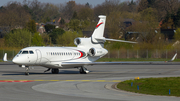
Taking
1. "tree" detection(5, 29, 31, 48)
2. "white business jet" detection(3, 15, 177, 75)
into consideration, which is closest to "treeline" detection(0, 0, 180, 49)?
"tree" detection(5, 29, 31, 48)

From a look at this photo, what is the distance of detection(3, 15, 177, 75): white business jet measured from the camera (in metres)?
32.4

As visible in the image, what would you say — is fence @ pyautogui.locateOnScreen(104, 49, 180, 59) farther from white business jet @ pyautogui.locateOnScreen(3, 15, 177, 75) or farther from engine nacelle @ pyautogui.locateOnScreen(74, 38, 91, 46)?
engine nacelle @ pyautogui.locateOnScreen(74, 38, 91, 46)

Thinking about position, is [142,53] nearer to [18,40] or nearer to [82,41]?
[18,40]

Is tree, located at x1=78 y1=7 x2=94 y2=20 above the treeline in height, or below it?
above

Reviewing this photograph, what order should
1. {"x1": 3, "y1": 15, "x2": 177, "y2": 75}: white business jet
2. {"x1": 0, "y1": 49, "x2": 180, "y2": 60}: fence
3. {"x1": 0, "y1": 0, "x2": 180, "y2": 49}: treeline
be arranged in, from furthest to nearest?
{"x1": 0, "y1": 0, "x2": 180, "y2": 49}: treeline
{"x1": 0, "y1": 49, "x2": 180, "y2": 60}: fence
{"x1": 3, "y1": 15, "x2": 177, "y2": 75}: white business jet

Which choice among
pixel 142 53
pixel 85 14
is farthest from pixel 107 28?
pixel 85 14

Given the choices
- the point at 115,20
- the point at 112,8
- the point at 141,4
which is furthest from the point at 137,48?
the point at 141,4

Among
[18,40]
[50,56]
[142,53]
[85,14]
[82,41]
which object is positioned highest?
[85,14]

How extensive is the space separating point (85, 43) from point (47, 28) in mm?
86501

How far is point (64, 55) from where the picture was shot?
3569 centimetres

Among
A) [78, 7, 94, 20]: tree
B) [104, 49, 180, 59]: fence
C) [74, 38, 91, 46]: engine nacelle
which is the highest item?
[78, 7, 94, 20]: tree

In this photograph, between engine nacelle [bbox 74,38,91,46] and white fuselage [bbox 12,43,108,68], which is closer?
white fuselage [bbox 12,43,108,68]

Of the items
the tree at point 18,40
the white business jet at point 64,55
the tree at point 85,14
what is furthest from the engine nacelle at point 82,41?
the tree at point 85,14

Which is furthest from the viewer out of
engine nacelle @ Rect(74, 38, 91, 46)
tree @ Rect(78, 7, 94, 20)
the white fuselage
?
tree @ Rect(78, 7, 94, 20)
